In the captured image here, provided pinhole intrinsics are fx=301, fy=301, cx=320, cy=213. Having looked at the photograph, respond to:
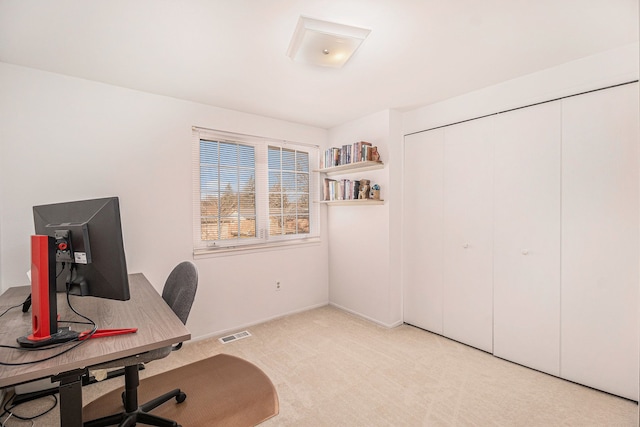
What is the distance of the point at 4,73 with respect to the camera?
223 centimetres

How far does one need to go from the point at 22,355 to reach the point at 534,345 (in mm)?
3262

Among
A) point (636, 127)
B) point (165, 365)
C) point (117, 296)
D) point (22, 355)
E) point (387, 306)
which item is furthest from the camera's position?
point (387, 306)

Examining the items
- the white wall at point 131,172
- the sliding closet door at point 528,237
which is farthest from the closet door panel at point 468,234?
the white wall at point 131,172

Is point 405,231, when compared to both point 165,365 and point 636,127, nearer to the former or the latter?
point 636,127

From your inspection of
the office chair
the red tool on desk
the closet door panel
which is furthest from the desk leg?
the closet door panel

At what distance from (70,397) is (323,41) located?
7.08ft

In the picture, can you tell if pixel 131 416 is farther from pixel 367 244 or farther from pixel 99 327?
pixel 367 244

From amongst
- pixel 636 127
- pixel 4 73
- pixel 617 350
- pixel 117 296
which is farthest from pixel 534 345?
pixel 4 73

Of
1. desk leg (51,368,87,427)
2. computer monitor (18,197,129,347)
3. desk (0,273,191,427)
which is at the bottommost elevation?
desk leg (51,368,87,427)

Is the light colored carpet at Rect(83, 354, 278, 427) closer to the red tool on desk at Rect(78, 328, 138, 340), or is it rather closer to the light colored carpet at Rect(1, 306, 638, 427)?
the light colored carpet at Rect(1, 306, 638, 427)

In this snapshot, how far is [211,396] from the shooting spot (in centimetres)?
219

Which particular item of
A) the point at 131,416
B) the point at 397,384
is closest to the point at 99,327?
the point at 131,416

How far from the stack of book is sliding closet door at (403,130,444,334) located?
1.47 feet

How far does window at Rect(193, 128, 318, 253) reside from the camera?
10.6 ft
